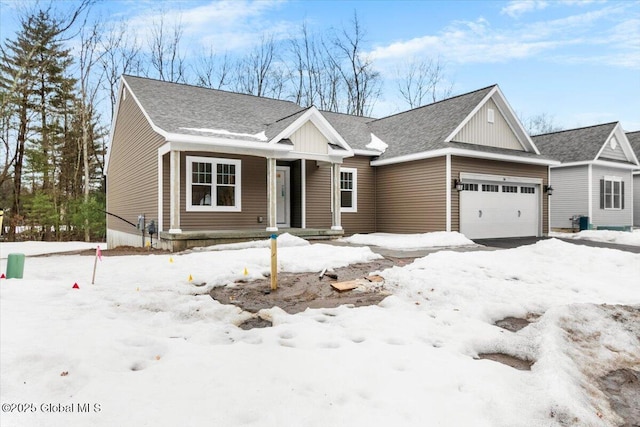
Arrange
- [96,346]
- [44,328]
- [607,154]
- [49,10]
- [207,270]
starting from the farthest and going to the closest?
[607,154]
[49,10]
[207,270]
[44,328]
[96,346]

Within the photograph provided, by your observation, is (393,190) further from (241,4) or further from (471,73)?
(471,73)

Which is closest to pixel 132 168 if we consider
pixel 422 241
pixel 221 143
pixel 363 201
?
pixel 221 143

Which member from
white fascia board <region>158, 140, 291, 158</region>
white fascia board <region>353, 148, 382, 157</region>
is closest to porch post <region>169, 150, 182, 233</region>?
white fascia board <region>158, 140, 291, 158</region>

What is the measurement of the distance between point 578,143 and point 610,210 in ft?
11.7

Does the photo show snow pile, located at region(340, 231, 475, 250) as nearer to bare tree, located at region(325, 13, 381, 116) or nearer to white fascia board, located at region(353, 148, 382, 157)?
white fascia board, located at region(353, 148, 382, 157)

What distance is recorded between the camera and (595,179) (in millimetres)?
18062

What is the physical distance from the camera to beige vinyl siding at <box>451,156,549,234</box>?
1327cm

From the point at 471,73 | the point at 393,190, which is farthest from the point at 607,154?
the point at 471,73

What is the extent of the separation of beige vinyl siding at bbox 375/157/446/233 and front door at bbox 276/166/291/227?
12.8 feet

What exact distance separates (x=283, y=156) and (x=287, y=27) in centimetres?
2196

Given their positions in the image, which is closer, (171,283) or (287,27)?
(171,283)

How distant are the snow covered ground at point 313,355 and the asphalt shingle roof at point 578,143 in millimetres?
14655

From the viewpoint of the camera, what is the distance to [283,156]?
1210 cm

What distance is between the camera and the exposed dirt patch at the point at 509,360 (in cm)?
325
